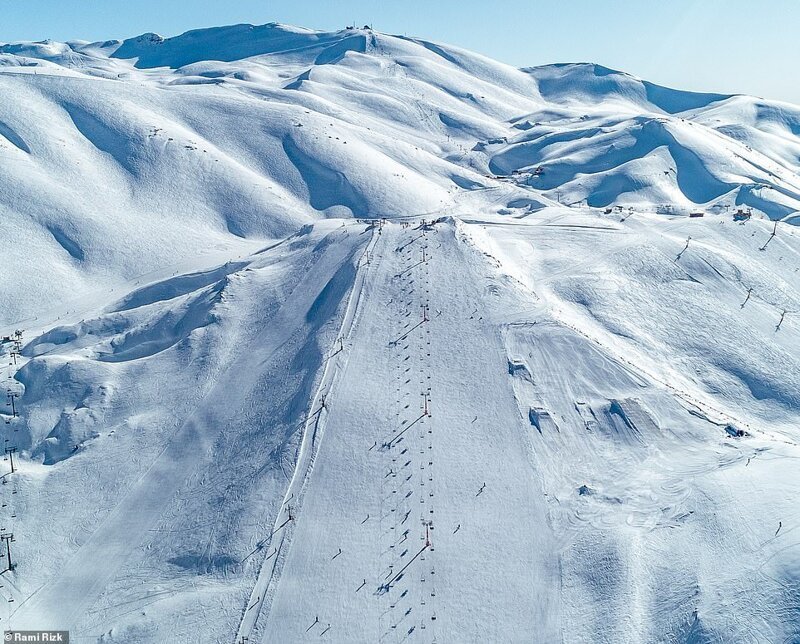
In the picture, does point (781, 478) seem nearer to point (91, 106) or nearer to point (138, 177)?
point (138, 177)

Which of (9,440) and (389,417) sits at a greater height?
(389,417)

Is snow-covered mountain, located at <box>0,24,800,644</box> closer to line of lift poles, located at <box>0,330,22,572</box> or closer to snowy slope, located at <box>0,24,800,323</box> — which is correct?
line of lift poles, located at <box>0,330,22,572</box>

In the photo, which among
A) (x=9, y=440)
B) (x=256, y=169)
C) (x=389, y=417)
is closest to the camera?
Result: (x=389, y=417)

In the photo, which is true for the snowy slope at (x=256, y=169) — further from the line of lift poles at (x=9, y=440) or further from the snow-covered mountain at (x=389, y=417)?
the line of lift poles at (x=9, y=440)

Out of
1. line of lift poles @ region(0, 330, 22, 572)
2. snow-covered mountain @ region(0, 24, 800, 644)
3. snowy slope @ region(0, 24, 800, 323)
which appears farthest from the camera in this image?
snowy slope @ region(0, 24, 800, 323)

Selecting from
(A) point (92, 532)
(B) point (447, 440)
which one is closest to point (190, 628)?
(A) point (92, 532)

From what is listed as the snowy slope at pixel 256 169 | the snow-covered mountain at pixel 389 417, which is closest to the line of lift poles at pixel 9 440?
the snow-covered mountain at pixel 389 417

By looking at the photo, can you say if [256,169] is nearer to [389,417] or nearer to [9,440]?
[9,440]

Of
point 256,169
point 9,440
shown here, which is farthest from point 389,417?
→ point 256,169

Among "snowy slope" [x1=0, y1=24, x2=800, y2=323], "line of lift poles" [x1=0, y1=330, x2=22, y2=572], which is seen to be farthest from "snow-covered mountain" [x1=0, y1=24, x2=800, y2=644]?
"snowy slope" [x1=0, y1=24, x2=800, y2=323]

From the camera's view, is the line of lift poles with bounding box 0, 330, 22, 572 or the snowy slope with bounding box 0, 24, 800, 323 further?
the snowy slope with bounding box 0, 24, 800, 323
